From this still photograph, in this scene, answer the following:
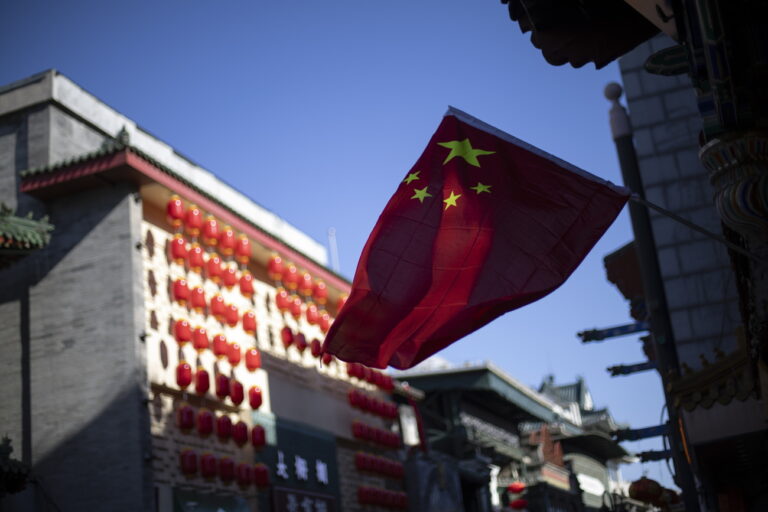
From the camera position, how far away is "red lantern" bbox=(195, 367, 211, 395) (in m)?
21.7

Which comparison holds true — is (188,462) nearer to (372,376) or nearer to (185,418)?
(185,418)

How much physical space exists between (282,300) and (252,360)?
3.01 m

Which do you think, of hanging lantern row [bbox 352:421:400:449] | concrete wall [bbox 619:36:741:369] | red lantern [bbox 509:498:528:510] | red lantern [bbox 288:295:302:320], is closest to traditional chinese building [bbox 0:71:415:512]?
red lantern [bbox 288:295:302:320]

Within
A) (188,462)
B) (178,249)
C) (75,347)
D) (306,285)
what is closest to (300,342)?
(306,285)

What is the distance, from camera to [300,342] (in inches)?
1065

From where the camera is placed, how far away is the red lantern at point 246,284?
2452 centimetres

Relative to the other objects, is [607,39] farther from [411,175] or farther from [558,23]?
[411,175]

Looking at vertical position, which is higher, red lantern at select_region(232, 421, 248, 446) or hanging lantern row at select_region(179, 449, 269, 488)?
red lantern at select_region(232, 421, 248, 446)

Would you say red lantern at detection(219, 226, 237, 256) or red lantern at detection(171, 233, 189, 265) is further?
red lantern at detection(219, 226, 237, 256)

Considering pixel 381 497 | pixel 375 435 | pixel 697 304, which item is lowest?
pixel 381 497

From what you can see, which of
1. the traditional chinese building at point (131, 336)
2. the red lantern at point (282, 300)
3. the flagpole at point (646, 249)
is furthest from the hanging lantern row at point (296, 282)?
the flagpole at point (646, 249)

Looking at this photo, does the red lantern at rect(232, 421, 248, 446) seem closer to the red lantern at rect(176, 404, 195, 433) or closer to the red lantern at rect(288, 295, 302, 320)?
the red lantern at rect(176, 404, 195, 433)

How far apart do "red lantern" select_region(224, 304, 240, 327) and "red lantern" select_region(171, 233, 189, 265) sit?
1.65m

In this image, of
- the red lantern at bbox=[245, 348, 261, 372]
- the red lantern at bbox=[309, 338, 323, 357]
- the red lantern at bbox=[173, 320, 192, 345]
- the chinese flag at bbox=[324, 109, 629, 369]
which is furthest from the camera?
the red lantern at bbox=[309, 338, 323, 357]
